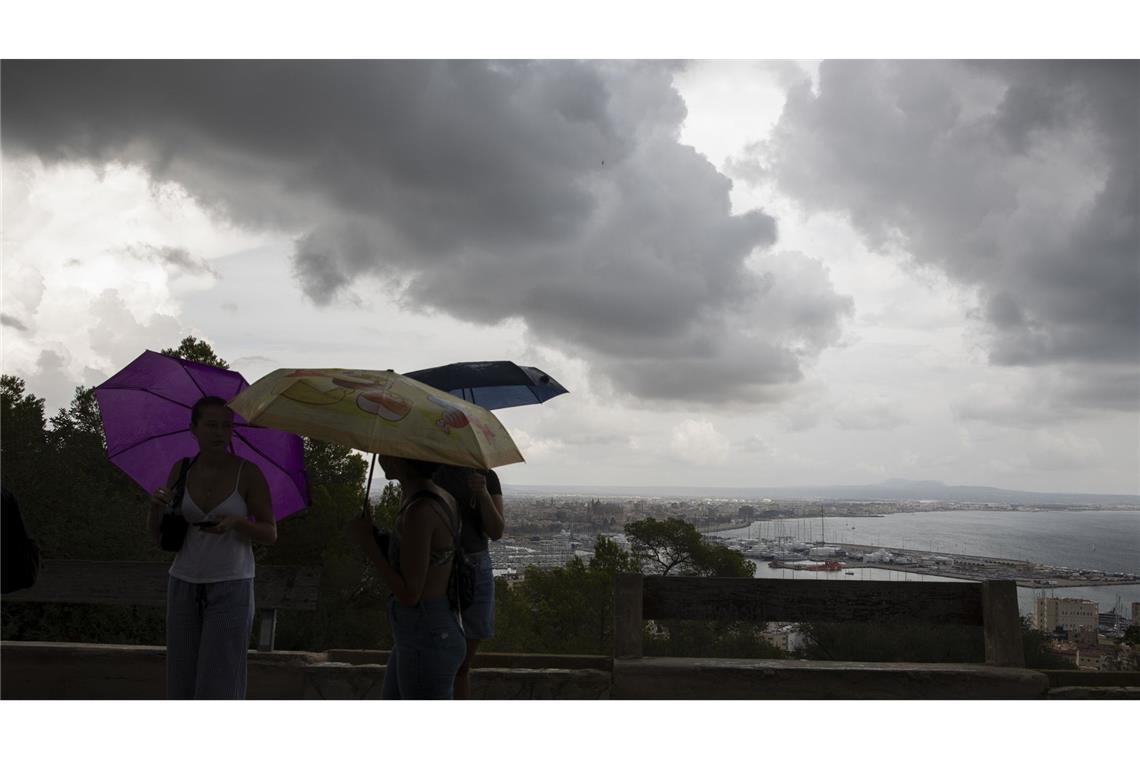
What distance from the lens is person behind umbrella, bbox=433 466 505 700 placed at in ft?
11.4

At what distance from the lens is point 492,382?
4.58 metres

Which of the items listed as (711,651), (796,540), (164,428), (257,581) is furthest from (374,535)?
(796,540)

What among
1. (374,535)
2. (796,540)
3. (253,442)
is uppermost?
(253,442)

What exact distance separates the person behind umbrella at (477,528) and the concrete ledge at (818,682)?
1134 mm

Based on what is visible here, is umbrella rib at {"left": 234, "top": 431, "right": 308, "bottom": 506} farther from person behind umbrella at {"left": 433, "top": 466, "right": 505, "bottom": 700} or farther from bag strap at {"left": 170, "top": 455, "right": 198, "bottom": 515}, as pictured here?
person behind umbrella at {"left": 433, "top": 466, "right": 505, "bottom": 700}

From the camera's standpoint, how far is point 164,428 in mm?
3635

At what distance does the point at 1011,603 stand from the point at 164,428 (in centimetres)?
440

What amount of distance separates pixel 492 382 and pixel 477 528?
3.99 feet

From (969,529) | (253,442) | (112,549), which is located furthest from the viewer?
(112,549)

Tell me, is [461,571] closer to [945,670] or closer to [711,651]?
[945,670]

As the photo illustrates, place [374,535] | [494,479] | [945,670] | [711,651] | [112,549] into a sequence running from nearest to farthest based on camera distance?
[374,535]
[494,479]
[945,670]
[711,651]
[112,549]

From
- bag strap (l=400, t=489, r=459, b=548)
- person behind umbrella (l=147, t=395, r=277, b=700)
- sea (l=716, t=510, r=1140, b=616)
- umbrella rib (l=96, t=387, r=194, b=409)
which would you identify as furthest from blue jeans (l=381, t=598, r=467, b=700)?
sea (l=716, t=510, r=1140, b=616)

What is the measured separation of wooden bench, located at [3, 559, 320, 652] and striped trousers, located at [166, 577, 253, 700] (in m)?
1.46

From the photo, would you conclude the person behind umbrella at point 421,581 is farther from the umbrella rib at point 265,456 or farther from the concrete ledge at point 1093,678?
the concrete ledge at point 1093,678
